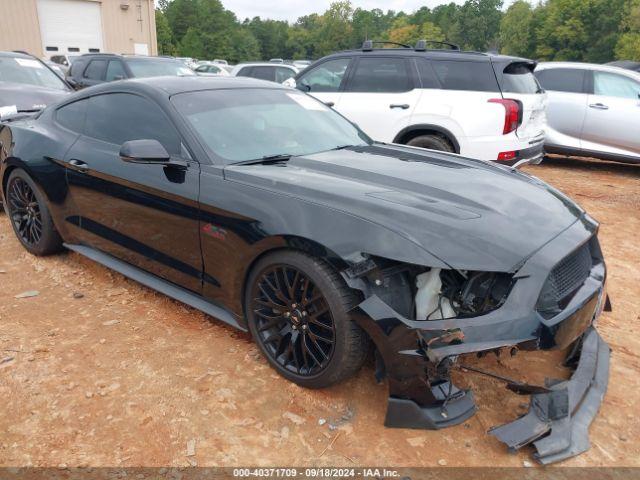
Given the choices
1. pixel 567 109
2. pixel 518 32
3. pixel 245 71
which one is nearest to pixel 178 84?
pixel 567 109

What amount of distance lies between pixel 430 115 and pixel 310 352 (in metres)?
4.54

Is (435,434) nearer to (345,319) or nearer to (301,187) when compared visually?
(345,319)

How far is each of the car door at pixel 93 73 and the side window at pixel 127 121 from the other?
23.4ft

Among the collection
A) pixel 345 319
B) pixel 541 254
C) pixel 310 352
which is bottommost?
pixel 310 352

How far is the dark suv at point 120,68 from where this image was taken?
9733 mm

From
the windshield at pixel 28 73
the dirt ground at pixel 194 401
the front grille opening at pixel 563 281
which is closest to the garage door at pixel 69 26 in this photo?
the windshield at pixel 28 73

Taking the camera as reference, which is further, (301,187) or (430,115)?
(430,115)

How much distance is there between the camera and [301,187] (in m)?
2.61

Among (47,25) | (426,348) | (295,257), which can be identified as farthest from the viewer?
(47,25)

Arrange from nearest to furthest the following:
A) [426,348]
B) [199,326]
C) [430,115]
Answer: [426,348] → [199,326] → [430,115]

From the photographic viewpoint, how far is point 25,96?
6898 millimetres

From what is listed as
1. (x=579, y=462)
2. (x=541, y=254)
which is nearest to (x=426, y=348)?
(x=541, y=254)

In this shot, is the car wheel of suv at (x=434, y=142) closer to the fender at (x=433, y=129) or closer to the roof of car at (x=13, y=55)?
the fender at (x=433, y=129)

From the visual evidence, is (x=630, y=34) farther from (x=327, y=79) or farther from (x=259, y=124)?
(x=259, y=124)
